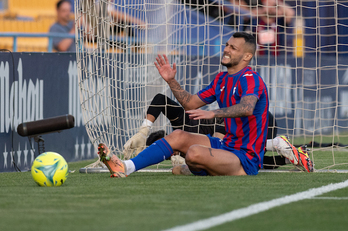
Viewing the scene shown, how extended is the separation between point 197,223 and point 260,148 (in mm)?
2604

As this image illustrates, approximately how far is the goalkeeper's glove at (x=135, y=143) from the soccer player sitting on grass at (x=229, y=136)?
106cm

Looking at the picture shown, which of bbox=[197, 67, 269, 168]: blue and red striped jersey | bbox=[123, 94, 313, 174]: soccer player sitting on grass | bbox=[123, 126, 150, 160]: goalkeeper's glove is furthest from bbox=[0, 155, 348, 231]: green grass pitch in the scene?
bbox=[123, 126, 150, 160]: goalkeeper's glove

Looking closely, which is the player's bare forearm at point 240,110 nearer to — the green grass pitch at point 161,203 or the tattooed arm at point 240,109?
the tattooed arm at point 240,109

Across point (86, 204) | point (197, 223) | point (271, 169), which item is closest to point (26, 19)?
point (271, 169)

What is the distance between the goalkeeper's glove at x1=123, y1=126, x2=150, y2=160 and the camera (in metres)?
6.79

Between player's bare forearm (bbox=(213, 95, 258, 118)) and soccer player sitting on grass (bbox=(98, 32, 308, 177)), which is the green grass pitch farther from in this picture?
player's bare forearm (bbox=(213, 95, 258, 118))

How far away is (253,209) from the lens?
145 inches

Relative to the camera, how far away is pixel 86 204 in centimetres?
395

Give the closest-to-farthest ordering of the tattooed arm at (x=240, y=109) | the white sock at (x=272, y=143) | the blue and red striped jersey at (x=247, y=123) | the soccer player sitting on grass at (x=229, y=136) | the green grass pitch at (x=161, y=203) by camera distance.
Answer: the green grass pitch at (x=161, y=203) < the tattooed arm at (x=240, y=109) < the soccer player sitting on grass at (x=229, y=136) < the blue and red striped jersey at (x=247, y=123) < the white sock at (x=272, y=143)

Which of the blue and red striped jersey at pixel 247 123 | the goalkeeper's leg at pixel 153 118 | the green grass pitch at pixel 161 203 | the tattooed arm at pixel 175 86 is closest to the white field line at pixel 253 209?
the green grass pitch at pixel 161 203

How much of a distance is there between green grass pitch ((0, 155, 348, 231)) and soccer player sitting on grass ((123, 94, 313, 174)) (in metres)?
0.42

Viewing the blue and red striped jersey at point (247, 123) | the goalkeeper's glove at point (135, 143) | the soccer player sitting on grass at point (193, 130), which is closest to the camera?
the blue and red striped jersey at point (247, 123)

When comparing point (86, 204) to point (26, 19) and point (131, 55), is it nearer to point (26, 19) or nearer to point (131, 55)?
point (131, 55)

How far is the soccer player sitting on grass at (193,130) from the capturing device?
6.25 m
